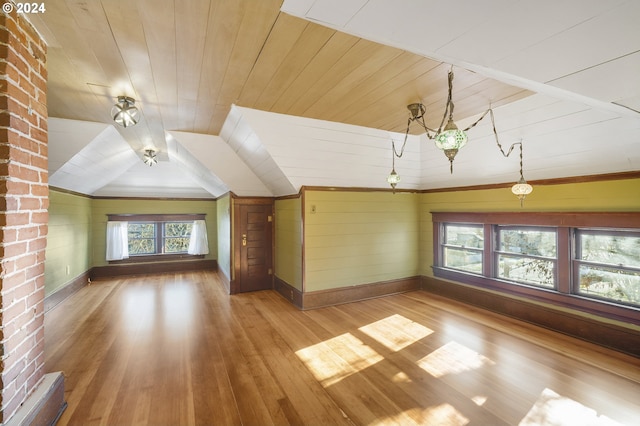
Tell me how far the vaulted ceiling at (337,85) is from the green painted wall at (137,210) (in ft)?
5.56

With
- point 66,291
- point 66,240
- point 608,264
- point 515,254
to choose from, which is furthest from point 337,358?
point 66,240

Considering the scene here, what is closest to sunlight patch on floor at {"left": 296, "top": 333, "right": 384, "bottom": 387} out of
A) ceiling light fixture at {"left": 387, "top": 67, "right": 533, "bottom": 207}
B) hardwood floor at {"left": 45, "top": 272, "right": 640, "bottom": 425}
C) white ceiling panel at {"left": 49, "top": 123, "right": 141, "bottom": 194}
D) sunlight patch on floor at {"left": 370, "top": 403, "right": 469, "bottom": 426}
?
hardwood floor at {"left": 45, "top": 272, "right": 640, "bottom": 425}

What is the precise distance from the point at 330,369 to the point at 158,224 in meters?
6.44

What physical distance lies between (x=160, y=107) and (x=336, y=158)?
222cm

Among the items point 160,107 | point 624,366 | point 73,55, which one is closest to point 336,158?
point 160,107

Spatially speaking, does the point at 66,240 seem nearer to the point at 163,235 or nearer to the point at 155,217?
the point at 155,217

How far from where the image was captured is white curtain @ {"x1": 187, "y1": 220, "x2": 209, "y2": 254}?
7379 millimetres

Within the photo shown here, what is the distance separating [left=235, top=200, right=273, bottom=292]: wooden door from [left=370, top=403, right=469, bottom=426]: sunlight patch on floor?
3.84 m

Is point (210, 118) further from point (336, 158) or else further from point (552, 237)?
point (552, 237)

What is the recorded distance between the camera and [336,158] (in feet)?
A: 13.2

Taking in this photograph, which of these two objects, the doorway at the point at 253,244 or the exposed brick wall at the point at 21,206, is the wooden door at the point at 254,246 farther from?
the exposed brick wall at the point at 21,206

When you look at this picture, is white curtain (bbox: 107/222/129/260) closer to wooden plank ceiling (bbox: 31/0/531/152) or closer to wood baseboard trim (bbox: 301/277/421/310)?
wooden plank ceiling (bbox: 31/0/531/152)

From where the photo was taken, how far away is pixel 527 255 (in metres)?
3.93

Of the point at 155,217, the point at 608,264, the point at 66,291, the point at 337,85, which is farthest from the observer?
the point at 155,217
